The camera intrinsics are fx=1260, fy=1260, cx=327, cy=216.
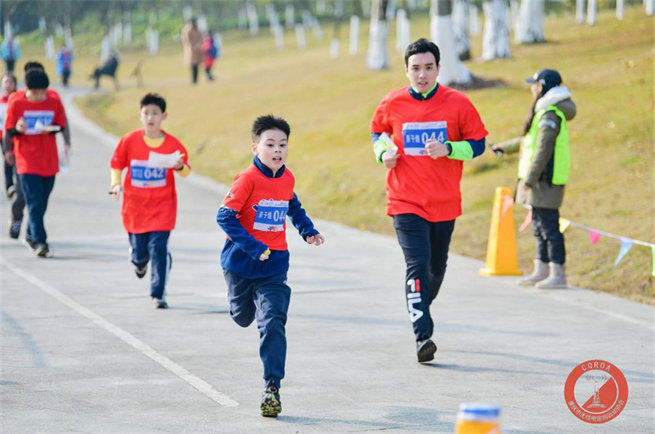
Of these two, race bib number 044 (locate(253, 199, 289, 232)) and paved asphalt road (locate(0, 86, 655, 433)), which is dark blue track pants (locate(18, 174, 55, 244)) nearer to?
paved asphalt road (locate(0, 86, 655, 433))

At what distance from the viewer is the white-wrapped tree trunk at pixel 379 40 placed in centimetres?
2983

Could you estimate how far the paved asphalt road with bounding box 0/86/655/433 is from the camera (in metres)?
6.85

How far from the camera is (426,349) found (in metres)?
8.14

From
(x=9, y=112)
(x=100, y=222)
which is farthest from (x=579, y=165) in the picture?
(x=9, y=112)

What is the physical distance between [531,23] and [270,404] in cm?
2310

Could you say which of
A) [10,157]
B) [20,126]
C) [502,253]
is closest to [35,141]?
[20,126]

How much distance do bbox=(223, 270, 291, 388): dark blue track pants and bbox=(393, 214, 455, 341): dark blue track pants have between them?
49.8 inches

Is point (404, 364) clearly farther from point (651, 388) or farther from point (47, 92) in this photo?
point (47, 92)

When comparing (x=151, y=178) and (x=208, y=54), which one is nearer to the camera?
(x=151, y=178)

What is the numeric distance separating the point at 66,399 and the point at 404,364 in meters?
2.25

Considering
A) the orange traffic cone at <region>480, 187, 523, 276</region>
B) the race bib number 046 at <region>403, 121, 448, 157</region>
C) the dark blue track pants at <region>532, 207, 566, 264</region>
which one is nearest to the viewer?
the race bib number 046 at <region>403, 121, 448, 157</region>

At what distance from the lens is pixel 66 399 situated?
716 cm

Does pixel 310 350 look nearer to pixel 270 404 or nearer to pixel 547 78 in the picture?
pixel 270 404

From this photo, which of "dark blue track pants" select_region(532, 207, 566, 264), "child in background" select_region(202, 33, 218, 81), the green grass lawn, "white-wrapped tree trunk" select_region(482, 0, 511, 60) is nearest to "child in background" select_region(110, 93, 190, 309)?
"dark blue track pants" select_region(532, 207, 566, 264)
